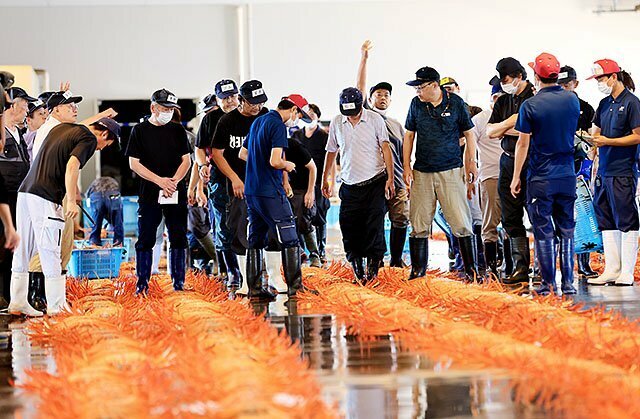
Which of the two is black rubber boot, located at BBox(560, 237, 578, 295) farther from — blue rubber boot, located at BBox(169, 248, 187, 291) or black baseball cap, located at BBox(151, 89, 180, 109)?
black baseball cap, located at BBox(151, 89, 180, 109)

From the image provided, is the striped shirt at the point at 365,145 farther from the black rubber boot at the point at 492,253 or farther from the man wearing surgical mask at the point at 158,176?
the man wearing surgical mask at the point at 158,176

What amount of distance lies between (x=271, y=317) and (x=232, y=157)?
6.92ft

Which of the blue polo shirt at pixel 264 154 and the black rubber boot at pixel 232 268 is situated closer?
the blue polo shirt at pixel 264 154

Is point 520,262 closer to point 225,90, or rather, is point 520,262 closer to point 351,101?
point 351,101

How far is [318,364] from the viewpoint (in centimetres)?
461

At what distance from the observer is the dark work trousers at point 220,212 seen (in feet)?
27.8

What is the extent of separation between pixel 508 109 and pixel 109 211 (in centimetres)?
813

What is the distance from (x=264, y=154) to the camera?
7.51 meters

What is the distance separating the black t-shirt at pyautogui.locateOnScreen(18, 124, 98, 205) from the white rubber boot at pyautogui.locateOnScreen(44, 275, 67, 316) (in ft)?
1.73

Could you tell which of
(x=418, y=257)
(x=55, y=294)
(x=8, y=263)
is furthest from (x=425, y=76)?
(x=8, y=263)

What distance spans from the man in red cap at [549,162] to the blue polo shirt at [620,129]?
1.05 metres

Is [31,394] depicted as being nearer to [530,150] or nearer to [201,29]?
[530,150]

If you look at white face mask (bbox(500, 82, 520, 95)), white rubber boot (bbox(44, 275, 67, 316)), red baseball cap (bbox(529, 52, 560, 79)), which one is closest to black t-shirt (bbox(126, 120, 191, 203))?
white rubber boot (bbox(44, 275, 67, 316))

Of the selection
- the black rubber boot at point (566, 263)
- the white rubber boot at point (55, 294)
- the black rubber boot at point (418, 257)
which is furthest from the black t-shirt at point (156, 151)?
the black rubber boot at point (566, 263)
